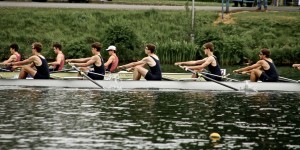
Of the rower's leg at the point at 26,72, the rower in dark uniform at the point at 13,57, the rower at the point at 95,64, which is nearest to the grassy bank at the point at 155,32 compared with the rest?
the rower in dark uniform at the point at 13,57

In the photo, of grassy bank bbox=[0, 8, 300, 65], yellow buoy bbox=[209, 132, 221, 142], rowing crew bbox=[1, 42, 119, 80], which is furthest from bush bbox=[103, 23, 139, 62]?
yellow buoy bbox=[209, 132, 221, 142]

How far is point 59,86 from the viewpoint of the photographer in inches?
1323

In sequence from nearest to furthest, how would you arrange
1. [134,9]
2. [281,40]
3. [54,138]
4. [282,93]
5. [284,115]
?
[54,138] < [284,115] < [282,93] < [281,40] < [134,9]

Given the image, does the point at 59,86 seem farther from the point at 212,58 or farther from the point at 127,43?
the point at 127,43

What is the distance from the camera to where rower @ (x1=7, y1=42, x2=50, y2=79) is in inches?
1308

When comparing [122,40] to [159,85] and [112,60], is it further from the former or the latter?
[159,85]

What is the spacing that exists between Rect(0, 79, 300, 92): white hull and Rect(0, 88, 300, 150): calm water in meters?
0.54

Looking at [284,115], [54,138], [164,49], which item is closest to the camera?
[54,138]

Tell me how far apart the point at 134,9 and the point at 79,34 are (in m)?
7.12

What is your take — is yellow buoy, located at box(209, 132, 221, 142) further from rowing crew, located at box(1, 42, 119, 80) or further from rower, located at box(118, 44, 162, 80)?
rowing crew, located at box(1, 42, 119, 80)

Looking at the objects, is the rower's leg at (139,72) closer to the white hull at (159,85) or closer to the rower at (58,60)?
the white hull at (159,85)

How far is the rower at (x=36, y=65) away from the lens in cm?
3323

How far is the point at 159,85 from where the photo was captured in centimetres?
3341

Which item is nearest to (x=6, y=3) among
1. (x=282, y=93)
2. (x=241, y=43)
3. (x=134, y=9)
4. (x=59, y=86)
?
(x=134, y=9)
